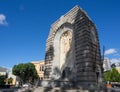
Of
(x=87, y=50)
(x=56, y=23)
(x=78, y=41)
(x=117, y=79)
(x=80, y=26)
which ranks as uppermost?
(x=56, y=23)

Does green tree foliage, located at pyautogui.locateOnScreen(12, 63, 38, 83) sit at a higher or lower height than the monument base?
higher

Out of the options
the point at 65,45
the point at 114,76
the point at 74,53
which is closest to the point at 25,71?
the point at 114,76

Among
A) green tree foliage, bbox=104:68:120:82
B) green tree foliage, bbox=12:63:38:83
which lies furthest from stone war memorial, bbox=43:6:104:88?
green tree foliage, bbox=104:68:120:82

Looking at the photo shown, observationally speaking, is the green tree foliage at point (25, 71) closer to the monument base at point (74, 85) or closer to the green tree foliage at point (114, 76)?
the green tree foliage at point (114, 76)

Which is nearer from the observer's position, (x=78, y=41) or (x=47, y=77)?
(x=78, y=41)

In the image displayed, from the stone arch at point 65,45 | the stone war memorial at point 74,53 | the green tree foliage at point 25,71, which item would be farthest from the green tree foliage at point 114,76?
the stone arch at point 65,45

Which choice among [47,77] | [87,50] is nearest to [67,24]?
[87,50]

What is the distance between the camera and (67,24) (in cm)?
2588

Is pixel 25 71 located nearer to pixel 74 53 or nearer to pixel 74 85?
pixel 74 53

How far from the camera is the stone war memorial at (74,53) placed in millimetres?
20531

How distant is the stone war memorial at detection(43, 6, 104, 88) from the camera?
808 inches

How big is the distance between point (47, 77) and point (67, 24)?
8.63m

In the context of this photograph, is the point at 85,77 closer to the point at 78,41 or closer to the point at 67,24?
the point at 78,41

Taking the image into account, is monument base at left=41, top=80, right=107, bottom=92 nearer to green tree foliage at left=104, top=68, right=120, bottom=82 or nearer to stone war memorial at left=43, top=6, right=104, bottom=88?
stone war memorial at left=43, top=6, right=104, bottom=88
